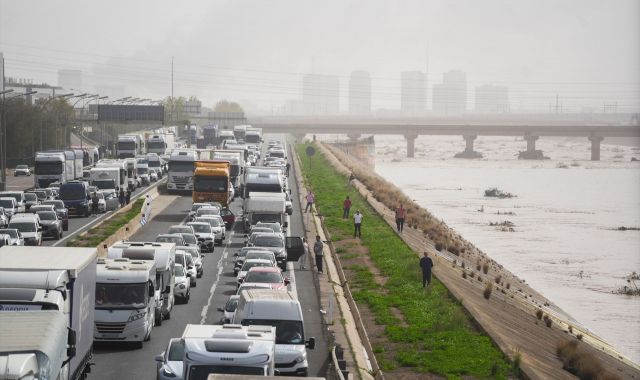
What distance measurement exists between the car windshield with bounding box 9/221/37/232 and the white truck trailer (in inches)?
1387

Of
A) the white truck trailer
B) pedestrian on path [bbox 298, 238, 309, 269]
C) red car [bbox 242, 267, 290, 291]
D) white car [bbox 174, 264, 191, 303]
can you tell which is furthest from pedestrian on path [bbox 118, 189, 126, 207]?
the white truck trailer

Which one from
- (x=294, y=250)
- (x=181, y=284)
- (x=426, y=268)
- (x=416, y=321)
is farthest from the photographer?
(x=294, y=250)

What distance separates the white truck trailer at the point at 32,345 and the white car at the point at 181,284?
19050 mm

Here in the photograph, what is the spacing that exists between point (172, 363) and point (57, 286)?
11.5 ft

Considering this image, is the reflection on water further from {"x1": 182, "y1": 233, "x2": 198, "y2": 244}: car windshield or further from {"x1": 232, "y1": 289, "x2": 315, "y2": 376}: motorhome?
{"x1": 232, "y1": 289, "x2": 315, "y2": 376}: motorhome

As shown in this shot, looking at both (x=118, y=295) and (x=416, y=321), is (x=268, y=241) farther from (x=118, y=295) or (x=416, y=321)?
(x=118, y=295)

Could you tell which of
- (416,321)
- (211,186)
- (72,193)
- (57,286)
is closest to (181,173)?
(72,193)

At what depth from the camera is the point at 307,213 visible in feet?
238

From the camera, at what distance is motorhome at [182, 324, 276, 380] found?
19.7m

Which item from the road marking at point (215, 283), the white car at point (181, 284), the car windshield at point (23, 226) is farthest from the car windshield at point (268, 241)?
the car windshield at point (23, 226)

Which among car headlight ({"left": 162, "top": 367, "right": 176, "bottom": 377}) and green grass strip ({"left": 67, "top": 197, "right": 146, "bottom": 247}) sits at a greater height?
car headlight ({"left": 162, "top": 367, "right": 176, "bottom": 377})

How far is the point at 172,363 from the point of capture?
933 inches

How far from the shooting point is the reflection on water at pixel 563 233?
207ft

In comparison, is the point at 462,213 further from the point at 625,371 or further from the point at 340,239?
the point at 625,371
